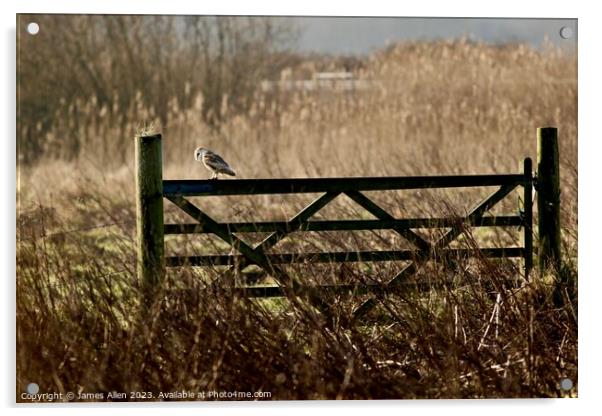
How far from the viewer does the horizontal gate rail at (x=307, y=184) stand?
19.2ft

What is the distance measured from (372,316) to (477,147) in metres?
6.01

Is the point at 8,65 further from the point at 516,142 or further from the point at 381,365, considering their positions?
the point at 516,142

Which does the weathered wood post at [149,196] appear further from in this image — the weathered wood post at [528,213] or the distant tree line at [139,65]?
the distant tree line at [139,65]

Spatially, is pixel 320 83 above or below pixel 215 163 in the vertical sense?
above

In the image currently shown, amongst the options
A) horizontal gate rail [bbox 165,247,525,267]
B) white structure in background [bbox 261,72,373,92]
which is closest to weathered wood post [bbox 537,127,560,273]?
horizontal gate rail [bbox 165,247,525,267]

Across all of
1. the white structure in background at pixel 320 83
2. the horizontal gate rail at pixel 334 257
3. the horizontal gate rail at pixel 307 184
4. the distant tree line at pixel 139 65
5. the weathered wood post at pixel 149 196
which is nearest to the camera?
the horizontal gate rail at pixel 334 257

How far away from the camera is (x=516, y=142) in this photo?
38.1 ft

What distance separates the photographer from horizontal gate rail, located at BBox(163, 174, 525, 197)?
19.2 ft

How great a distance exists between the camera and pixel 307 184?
19.4 feet

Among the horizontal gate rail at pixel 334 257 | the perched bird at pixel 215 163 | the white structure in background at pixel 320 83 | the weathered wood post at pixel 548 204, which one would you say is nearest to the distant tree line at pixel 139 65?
the white structure in background at pixel 320 83

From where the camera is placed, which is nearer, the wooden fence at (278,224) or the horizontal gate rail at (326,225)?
the wooden fence at (278,224)

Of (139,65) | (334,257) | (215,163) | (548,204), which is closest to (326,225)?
(334,257)

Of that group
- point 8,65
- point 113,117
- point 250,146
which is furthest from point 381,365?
point 113,117

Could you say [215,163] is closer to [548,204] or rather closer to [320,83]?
[548,204]
